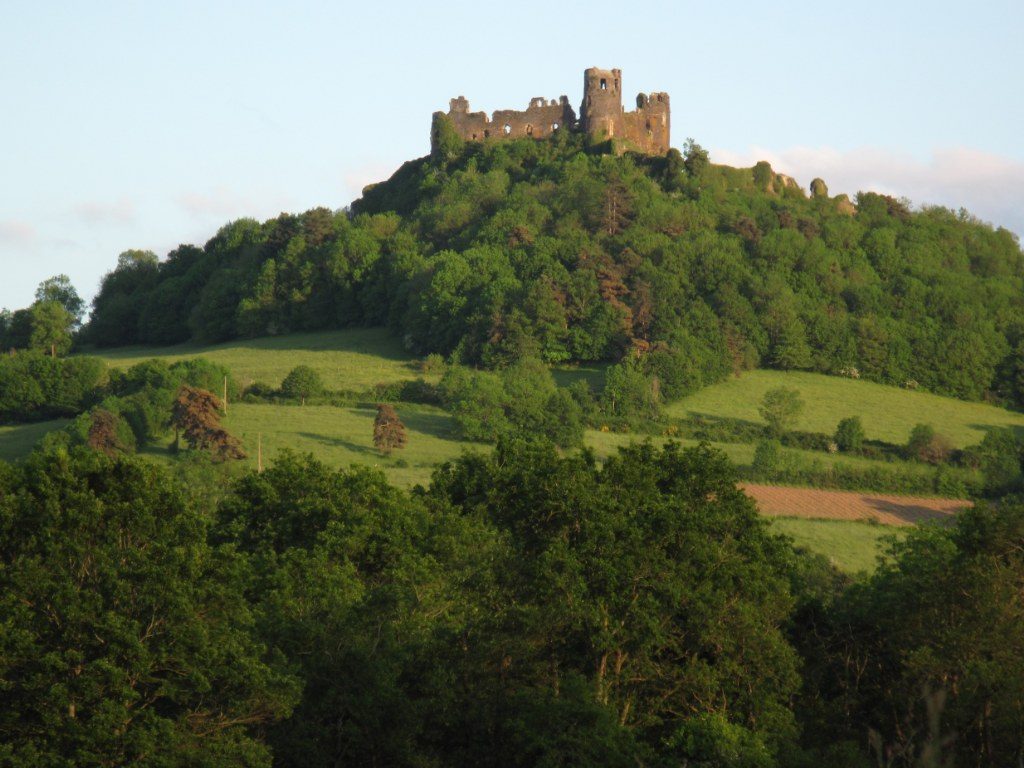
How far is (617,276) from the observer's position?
98.8 metres

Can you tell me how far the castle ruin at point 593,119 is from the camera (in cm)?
11469

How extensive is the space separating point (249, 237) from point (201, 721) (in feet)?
330

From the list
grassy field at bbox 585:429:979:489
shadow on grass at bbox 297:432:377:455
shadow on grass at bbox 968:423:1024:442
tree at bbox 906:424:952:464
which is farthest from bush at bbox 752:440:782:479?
shadow on grass at bbox 297:432:377:455

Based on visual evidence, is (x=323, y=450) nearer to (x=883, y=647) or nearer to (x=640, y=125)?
(x=883, y=647)

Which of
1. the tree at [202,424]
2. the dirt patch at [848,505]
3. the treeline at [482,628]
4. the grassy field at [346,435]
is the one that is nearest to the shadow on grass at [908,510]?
the dirt patch at [848,505]

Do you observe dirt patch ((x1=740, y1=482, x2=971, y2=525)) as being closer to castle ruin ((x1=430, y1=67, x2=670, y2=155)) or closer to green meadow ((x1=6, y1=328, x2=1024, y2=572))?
green meadow ((x1=6, y1=328, x2=1024, y2=572))

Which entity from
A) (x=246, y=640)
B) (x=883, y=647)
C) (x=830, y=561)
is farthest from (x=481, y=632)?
(x=830, y=561)

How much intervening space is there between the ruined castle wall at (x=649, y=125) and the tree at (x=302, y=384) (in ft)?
135

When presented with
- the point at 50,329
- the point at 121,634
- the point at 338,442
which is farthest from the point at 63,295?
the point at 121,634

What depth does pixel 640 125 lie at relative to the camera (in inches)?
4631

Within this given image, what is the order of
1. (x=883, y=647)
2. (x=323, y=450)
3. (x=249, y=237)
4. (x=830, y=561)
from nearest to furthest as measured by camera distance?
(x=883, y=647)
(x=830, y=561)
(x=323, y=450)
(x=249, y=237)

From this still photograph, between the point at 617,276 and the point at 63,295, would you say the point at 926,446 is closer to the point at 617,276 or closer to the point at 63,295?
the point at 617,276

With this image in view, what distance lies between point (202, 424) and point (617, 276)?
120 ft

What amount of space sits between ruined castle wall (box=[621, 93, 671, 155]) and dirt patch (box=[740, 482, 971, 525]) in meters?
51.9
